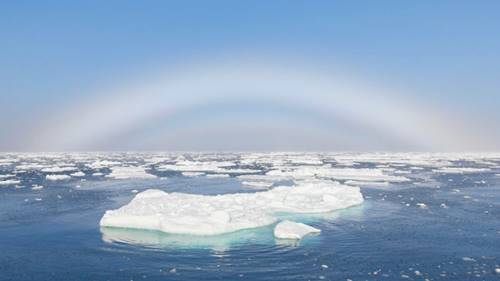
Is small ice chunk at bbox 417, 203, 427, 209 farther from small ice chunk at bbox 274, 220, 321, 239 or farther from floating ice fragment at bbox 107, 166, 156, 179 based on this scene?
floating ice fragment at bbox 107, 166, 156, 179

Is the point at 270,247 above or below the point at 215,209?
below

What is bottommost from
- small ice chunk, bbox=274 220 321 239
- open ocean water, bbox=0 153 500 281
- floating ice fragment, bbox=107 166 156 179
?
open ocean water, bbox=0 153 500 281

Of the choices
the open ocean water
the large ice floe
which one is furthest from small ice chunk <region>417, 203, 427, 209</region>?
the large ice floe

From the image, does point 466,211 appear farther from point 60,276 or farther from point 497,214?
point 60,276

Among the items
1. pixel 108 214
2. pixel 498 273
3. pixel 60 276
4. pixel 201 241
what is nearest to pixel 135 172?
pixel 108 214

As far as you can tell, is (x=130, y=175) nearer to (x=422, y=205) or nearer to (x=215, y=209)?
(x=215, y=209)

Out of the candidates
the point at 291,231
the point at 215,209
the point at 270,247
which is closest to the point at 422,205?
the point at 291,231

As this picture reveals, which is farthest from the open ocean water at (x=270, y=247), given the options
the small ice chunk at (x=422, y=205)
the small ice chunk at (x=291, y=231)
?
the small ice chunk at (x=291, y=231)
